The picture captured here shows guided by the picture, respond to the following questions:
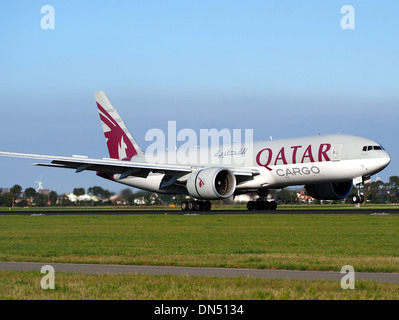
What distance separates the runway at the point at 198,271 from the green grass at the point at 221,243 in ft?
2.48

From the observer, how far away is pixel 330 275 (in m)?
15.5

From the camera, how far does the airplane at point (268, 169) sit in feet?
152

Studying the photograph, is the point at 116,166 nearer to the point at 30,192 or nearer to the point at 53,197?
the point at 53,197

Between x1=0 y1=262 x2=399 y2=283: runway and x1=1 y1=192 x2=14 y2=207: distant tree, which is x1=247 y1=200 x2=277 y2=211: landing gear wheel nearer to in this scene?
x1=0 y1=262 x2=399 y2=283: runway

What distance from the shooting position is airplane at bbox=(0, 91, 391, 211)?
46281 mm

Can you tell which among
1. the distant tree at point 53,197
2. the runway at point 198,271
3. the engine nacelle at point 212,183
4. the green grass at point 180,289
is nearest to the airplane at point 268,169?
the engine nacelle at point 212,183

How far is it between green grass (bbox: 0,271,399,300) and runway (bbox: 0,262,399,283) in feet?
2.94

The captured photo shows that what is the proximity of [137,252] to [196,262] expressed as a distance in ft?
11.0

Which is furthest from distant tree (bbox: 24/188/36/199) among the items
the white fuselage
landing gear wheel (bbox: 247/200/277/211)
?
the white fuselage

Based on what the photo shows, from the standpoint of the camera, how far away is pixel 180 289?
13.4 metres

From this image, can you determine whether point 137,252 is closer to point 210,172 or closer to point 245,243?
point 245,243
